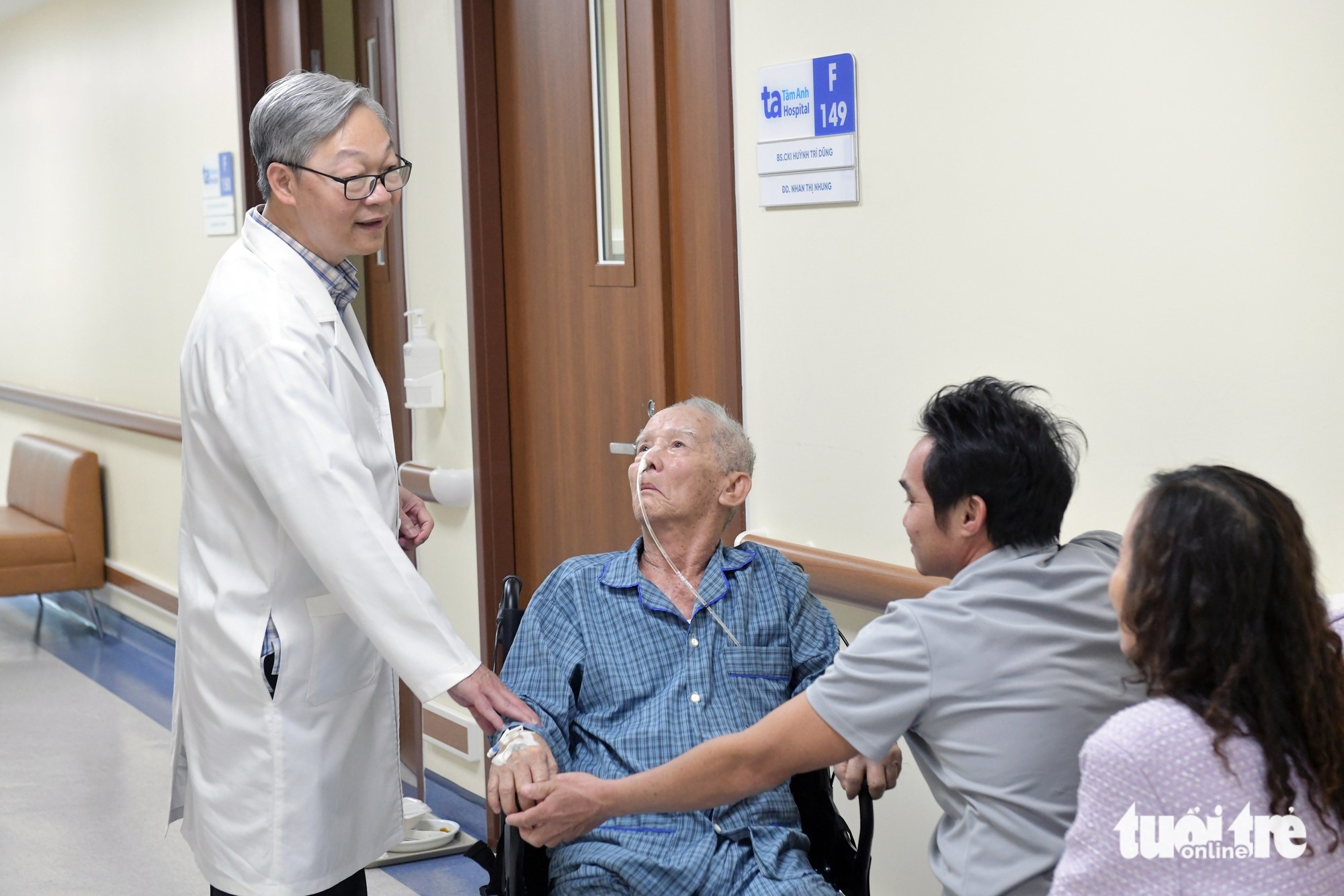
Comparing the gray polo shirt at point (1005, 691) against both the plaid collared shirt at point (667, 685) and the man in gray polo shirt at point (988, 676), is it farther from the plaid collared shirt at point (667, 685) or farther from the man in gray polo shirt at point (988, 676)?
the plaid collared shirt at point (667, 685)

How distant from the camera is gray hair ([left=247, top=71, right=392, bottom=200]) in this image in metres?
1.95

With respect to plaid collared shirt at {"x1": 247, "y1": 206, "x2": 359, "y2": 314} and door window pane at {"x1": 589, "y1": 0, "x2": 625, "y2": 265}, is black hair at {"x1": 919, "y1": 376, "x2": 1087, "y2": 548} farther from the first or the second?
door window pane at {"x1": 589, "y1": 0, "x2": 625, "y2": 265}

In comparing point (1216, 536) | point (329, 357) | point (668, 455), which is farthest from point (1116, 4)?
point (329, 357)

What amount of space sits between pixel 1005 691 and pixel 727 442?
881mm

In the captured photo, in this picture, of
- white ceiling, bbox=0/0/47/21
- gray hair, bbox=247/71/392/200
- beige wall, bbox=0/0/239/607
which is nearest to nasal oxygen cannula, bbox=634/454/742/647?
gray hair, bbox=247/71/392/200

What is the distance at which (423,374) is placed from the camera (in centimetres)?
382

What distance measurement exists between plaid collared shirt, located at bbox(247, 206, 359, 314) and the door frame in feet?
3.07

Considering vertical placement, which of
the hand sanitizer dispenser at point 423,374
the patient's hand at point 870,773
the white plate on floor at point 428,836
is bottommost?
the white plate on floor at point 428,836

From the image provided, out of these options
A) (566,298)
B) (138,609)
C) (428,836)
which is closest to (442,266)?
(566,298)

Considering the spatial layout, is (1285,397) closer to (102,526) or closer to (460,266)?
(460,266)

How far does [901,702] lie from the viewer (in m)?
1.50

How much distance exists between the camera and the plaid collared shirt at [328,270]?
201 cm

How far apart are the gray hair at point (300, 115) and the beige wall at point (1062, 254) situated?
3.20ft

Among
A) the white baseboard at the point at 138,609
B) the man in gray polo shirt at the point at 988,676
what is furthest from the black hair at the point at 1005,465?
the white baseboard at the point at 138,609
